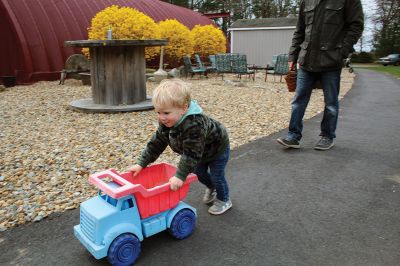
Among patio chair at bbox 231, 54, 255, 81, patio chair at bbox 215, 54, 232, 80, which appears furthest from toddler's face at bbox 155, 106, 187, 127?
patio chair at bbox 215, 54, 232, 80

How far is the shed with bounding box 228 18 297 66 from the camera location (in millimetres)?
26547

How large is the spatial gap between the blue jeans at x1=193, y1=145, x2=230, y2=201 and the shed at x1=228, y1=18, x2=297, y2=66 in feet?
81.5

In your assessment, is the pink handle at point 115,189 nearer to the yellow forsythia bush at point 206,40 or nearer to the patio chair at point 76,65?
the patio chair at point 76,65

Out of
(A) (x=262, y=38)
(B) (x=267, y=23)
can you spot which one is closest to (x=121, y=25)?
(A) (x=262, y=38)

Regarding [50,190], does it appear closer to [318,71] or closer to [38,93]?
[318,71]

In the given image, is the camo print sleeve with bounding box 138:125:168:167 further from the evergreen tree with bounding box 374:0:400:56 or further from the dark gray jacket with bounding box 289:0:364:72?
the evergreen tree with bounding box 374:0:400:56

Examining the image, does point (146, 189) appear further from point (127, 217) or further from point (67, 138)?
point (67, 138)

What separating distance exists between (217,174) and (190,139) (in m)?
0.53

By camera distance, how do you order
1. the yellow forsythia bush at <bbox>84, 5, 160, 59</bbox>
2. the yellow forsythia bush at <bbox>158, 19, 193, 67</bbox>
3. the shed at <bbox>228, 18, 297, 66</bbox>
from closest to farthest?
the yellow forsythia bush at <bbox>84, 5, 160, 59</bbox> < the yellow forsythia bush at <bbox>158, 19, 193, 67</bbox> < the shed at <bbox>228, 18, 297, 66</bbox>

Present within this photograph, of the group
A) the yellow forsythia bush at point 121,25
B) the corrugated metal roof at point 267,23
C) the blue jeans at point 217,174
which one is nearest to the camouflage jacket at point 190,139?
the blue jeans at point 217,174

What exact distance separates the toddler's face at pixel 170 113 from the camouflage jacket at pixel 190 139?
0.04 m

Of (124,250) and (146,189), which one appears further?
(146,189)

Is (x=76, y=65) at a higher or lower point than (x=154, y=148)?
higher

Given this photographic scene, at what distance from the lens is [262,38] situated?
27.4 meters
